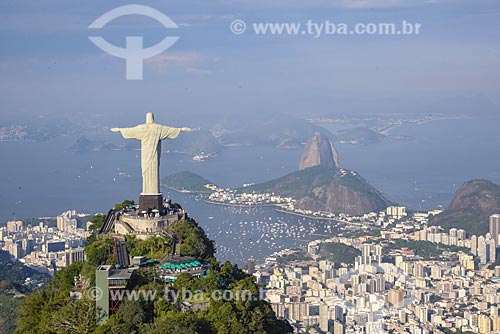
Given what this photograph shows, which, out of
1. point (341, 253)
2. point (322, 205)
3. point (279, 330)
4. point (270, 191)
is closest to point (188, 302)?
point (279, 330)

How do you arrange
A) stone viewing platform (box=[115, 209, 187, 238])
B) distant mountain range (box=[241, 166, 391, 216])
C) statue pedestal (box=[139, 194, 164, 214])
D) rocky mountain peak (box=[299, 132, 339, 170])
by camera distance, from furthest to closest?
1. rocky mountain peak (box=[299, 132, 339, 170])
2. distant mountain range (box=[241, 166, 391, 216])
3. statue pedestal (box=[139, 194, 164, 214])
4. stone viewing platform (box=[115, 209, 187, 238])

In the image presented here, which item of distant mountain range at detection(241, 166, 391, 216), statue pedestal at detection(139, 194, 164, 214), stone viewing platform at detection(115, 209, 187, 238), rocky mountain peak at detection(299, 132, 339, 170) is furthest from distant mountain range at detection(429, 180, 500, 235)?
stone viewing platform at detection(115, 209, 187, 238)

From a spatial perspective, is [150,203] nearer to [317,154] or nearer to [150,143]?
[150,143]

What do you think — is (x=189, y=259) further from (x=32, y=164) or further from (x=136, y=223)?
(x=32, y=164)

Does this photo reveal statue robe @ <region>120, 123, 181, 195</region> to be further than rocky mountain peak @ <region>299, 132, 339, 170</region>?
No

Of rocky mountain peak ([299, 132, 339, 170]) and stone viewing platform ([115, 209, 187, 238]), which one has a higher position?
rocky mountain peak ([299, 132, 339, 170])

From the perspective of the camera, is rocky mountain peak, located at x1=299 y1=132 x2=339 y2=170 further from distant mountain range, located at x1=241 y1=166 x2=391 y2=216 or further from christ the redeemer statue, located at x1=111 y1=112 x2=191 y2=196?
christ the redeemer statue, located at x1=111 y1=112 x2=191 y2=196

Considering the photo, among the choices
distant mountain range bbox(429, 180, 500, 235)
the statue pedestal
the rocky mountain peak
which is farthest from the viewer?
the rocky mountain peak
